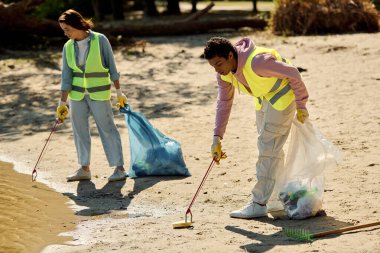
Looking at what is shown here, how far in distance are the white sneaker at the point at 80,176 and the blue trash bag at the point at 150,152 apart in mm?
424

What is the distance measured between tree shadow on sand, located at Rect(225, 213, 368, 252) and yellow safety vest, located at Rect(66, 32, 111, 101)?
94.2 inches

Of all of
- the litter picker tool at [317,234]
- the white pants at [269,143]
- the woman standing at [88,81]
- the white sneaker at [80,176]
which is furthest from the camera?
the white sneaker at [80,176]

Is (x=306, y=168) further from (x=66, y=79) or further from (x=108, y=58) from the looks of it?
(x=66, y=79)

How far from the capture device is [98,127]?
360 inches

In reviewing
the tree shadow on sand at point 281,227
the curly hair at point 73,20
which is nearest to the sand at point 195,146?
the tree shadow on sand at point 281,227

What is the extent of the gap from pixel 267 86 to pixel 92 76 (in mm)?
2472

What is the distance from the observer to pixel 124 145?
1077 cm

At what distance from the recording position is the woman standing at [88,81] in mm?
8883

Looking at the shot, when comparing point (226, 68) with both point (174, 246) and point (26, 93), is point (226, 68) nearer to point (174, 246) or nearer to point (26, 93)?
point (174, 246)

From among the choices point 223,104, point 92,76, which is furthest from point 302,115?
point 92,76

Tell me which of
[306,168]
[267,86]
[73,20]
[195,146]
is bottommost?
[195,146]

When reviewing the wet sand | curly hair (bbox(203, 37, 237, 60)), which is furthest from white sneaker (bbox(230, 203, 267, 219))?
the wet sand

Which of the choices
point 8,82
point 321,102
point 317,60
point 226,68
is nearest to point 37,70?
point 8,82

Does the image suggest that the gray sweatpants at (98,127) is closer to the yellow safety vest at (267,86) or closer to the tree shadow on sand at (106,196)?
the tree shadow on sand at (106,196)
